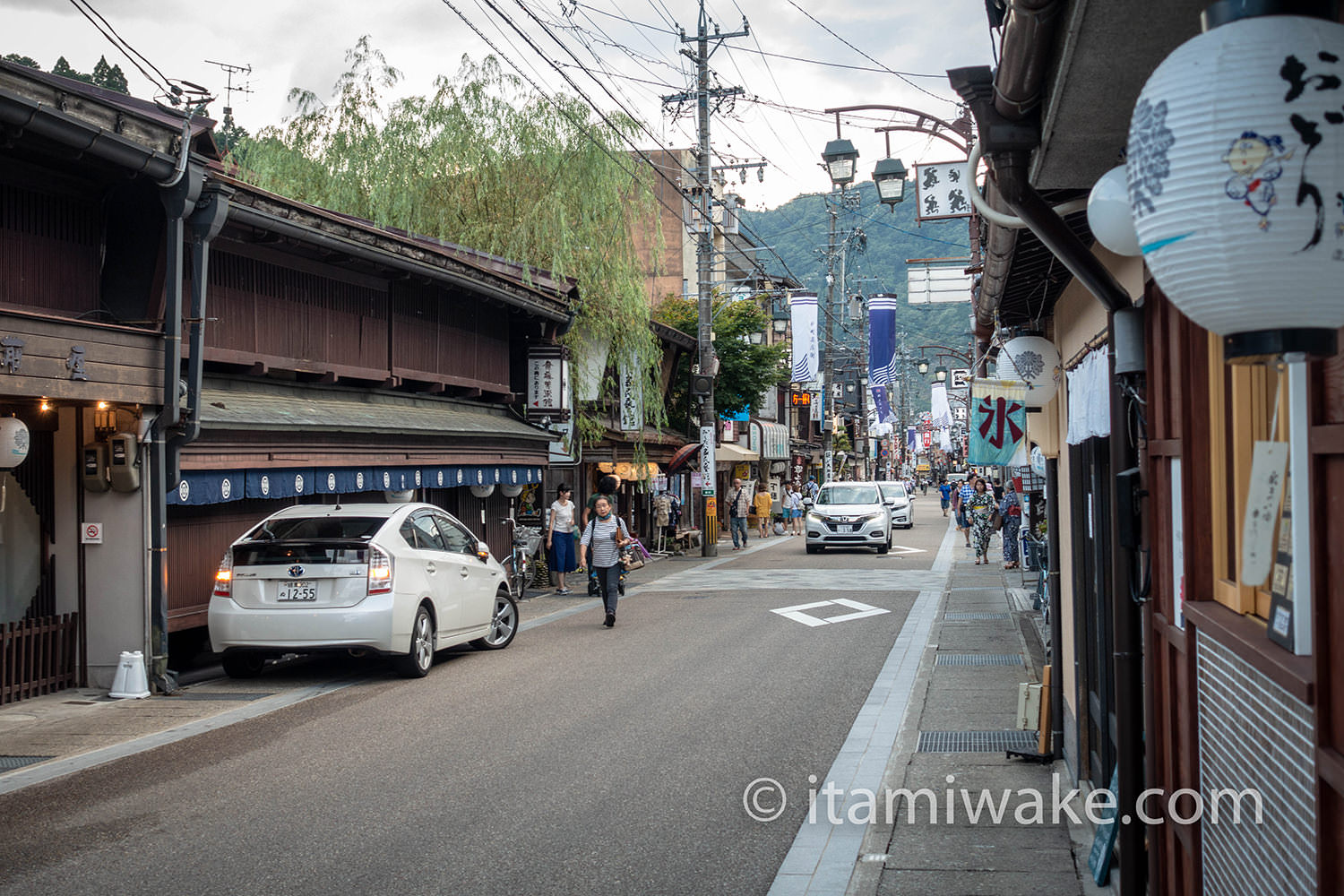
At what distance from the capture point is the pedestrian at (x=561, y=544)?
67.9ft

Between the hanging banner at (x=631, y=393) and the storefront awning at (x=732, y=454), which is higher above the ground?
the hanging banner at (x=631, y=393)

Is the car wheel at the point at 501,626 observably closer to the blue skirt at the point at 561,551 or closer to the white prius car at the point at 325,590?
the white prius car at the point at 325,590

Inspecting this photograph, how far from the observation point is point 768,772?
26.0 ft

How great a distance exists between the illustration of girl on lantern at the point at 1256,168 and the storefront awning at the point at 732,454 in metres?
35.2

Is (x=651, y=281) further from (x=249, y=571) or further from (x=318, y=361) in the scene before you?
(x=249, y=571)

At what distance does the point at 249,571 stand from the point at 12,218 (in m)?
3.98

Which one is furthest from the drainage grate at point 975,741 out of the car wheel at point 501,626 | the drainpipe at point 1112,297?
the car wheel at point 501,626

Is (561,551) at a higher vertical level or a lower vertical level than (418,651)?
higher

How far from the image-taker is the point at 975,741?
882 cm

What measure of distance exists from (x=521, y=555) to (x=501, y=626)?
718 cm

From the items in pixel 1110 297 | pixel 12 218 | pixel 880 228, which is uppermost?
pixel 880 228

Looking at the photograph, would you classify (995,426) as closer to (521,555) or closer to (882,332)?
(521,555)

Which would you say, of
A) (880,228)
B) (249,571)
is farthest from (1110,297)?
(880,228)

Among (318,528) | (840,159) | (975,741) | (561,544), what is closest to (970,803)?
(975,741)
